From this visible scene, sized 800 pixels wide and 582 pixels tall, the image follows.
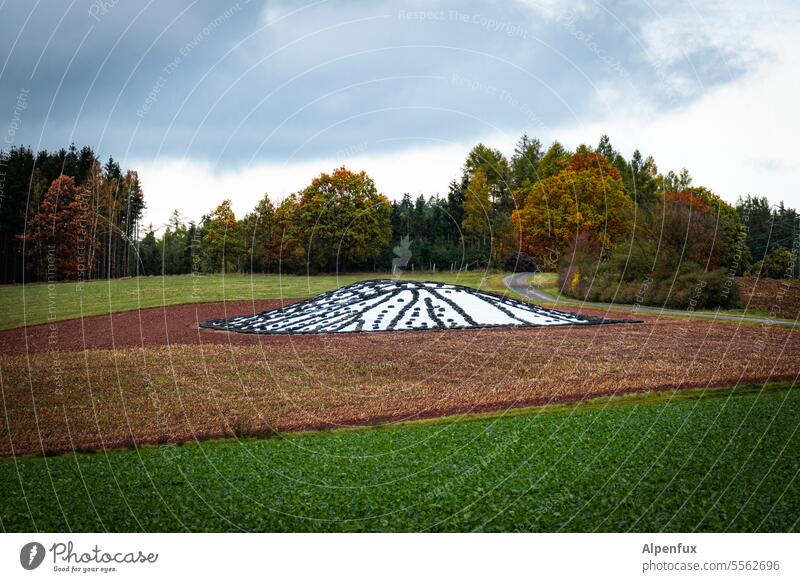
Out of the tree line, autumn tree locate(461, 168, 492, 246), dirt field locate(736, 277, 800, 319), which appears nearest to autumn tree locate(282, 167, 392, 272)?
autumn tree locate(461, 168, 492, 246)

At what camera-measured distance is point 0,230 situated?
8.75m

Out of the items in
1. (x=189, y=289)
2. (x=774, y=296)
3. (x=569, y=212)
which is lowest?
(x=189, y=289)

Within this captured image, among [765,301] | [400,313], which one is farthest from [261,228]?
[765,301]

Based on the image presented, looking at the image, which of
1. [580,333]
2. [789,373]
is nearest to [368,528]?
[789,373]

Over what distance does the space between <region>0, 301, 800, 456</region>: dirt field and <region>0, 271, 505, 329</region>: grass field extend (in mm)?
8497

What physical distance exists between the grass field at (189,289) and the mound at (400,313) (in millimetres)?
3462

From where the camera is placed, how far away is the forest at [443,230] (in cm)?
1177

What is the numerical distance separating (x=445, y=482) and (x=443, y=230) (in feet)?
177

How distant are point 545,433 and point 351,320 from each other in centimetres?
1821

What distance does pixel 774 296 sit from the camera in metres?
28.8

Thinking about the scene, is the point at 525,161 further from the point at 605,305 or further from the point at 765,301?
the point at 765,301

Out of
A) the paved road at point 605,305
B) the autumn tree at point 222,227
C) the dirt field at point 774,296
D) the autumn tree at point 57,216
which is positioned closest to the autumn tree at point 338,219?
the autumn tree at point 222,227

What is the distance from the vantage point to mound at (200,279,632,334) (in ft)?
87.9
